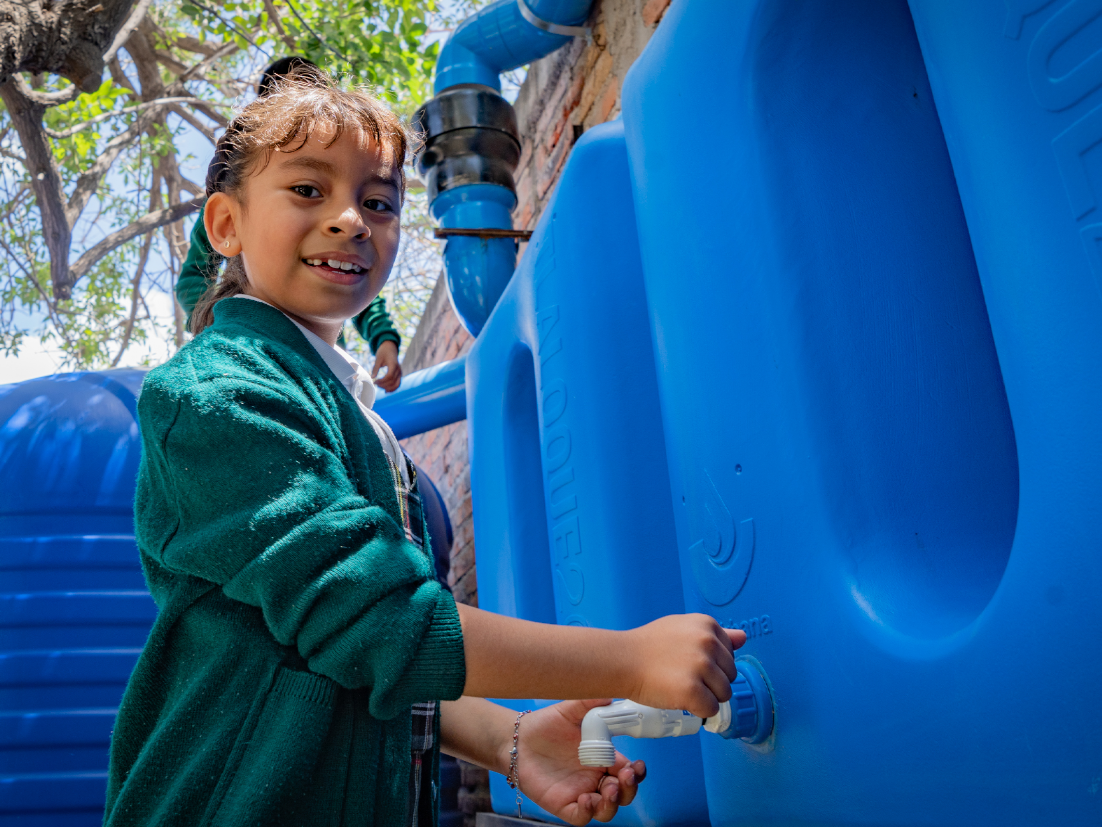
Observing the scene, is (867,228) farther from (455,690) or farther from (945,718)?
(455,690)

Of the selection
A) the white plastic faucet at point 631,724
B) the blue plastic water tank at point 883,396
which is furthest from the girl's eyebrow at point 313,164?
the white plastic faucet at point 631,724

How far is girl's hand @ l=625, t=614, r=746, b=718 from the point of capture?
58 centimetres

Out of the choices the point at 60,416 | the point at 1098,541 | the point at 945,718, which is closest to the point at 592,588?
the point at 945,718

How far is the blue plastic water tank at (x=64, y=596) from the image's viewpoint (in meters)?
1.42

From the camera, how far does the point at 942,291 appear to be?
67 cm

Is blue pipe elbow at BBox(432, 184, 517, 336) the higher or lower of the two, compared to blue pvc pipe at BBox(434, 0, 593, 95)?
lower

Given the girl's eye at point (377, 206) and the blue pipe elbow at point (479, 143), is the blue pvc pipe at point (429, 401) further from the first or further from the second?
the girl's eye at point (377, 206)

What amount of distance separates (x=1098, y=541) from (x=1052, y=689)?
83 mm

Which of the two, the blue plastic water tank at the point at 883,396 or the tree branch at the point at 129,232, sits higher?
the tree branch at the point at 129,232

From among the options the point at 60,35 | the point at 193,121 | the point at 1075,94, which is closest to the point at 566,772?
the point at 1075,94

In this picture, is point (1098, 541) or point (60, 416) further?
point (60, 416)

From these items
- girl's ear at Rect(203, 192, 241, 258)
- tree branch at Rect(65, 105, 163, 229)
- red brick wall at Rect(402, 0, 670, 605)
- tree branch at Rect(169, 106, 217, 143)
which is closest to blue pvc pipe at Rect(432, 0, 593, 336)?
red brick wall at Rect(402, 0, 670, 605)

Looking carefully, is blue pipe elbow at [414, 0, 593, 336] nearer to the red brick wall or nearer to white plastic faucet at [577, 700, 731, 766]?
the red brick wall

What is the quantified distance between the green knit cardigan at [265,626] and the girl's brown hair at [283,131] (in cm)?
23
